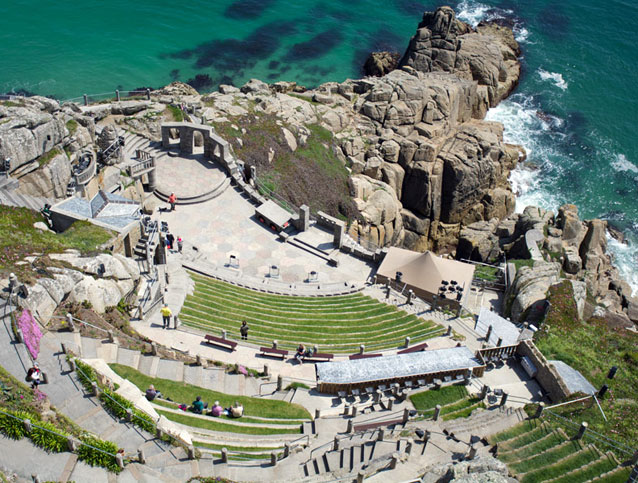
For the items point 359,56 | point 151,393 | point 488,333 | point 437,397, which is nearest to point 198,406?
point 151,393

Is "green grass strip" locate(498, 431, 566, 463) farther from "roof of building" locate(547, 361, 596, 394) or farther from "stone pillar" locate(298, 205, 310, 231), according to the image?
"stone pillar" locate(298, 205, 310, 231)

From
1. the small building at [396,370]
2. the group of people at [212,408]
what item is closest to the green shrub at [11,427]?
the group of people at [212,408]

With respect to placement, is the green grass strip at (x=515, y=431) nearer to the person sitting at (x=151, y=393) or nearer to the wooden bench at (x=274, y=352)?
the wooden bench at (x=274, y=352)

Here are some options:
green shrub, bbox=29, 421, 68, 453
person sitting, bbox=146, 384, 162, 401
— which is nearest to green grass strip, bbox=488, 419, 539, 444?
person sitting, bbox=146, 384, 162, 401

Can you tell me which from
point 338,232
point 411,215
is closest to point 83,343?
point 338,232

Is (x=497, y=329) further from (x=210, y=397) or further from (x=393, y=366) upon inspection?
(x=210, y=397)
